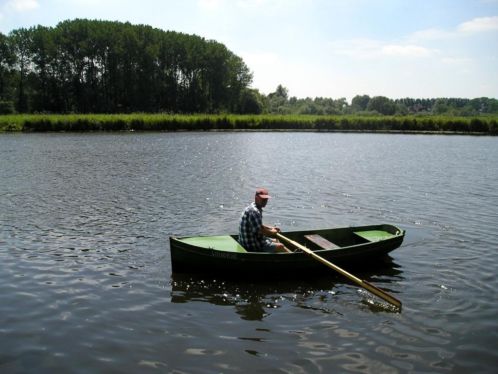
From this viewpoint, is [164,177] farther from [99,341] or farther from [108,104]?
[108,104]

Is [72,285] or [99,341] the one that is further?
[72,285]

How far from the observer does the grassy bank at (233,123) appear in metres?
62.9

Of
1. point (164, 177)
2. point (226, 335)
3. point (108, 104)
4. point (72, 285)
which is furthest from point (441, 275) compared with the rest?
point (108, 104)

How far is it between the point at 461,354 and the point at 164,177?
21.3m

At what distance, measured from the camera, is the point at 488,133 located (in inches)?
2827

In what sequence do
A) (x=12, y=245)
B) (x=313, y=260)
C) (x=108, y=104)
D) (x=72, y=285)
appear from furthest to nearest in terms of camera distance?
1. (x=108, y=104)
2. (x=12, y=245)
3. (x=313, y=260)
4. (x=72, y=285)

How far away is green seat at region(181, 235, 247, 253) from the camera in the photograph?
39.0 ft

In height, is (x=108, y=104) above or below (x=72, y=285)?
above

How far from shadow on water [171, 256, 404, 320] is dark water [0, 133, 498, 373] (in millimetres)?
46

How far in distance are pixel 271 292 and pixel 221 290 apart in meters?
1.16

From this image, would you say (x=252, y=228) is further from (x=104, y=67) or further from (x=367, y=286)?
(x=104, y=67)

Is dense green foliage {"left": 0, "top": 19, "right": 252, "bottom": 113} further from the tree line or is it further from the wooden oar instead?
the wooden oar

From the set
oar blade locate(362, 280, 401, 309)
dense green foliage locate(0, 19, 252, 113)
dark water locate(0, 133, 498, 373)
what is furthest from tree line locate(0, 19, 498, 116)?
oar blade locate(362, 280, 401, 309)

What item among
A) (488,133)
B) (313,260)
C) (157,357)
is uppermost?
(488,133)
